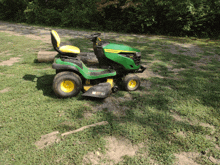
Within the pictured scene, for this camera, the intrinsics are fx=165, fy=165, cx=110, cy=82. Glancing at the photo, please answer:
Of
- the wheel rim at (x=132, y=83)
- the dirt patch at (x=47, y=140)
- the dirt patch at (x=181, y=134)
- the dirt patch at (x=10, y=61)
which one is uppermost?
the dirt patch at (x=10, y=61)

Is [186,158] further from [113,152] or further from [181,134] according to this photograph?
[113,152]

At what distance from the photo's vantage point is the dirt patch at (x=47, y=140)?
2429 millimetres

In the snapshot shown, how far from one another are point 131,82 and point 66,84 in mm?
1558

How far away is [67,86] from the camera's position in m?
3.61

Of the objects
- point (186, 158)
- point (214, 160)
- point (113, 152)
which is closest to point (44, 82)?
point (113, 152)

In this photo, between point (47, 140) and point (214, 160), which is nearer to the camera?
point (214, 160)

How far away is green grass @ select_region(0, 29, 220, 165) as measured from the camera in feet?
7.69

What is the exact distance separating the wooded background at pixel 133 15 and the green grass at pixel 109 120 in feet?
26.7

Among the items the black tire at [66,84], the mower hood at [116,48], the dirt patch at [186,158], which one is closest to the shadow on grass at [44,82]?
the black tire at [66,84]

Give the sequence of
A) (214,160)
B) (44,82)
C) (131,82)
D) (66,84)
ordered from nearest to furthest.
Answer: (214,160) < (66,84) < (131,82) < (44,82)

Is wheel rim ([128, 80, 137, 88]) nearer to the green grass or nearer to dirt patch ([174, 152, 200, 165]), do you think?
the green grass

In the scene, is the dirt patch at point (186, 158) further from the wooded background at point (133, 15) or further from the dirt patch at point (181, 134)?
the wooded background at point (133, 15)

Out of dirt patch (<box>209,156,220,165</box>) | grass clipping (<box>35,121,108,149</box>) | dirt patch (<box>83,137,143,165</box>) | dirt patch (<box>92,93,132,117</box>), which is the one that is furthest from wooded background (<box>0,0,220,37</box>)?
grass clipping (<box>35,121,108,149</box>)

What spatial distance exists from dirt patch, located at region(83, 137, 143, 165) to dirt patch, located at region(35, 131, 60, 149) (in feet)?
1.95
